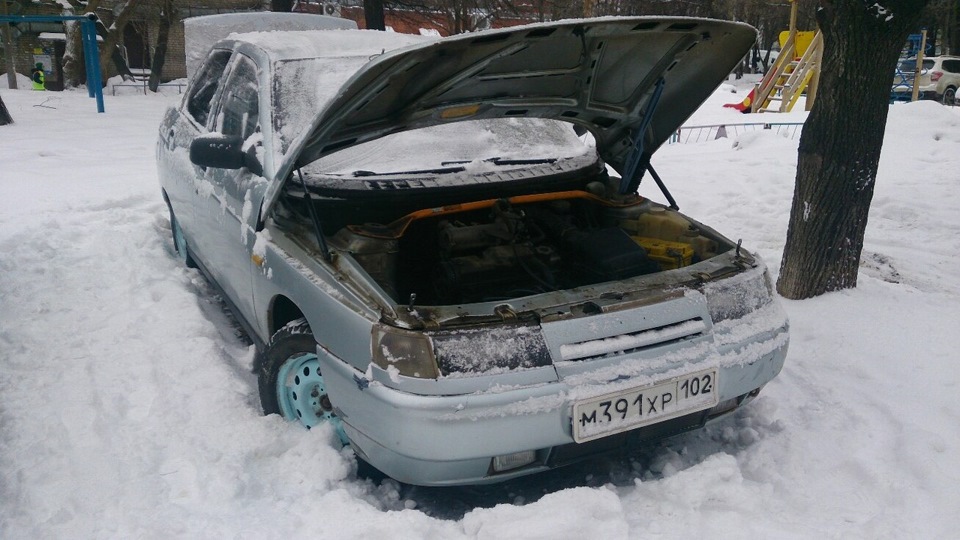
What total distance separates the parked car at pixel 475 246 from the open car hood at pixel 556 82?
1 cm

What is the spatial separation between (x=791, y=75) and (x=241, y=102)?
18.7m

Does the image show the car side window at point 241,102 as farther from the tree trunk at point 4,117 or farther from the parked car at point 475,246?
the tree trunk at point 4,117

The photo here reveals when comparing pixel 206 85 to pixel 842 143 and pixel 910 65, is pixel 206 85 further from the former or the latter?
pixel 910 65

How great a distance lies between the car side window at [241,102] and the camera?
375cm

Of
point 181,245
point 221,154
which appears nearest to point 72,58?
point 181,245

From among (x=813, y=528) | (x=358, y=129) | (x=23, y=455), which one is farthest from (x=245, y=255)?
(x=813, y=528)

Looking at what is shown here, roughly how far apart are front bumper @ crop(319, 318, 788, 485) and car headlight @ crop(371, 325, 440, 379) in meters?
0.07

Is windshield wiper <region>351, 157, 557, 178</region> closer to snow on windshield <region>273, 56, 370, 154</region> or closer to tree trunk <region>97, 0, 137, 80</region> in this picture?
snow on windshield <region>273, 56, 370, 154</region>

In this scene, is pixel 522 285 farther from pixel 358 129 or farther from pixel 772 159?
pixel 772 159

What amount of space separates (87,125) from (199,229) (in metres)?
10.0

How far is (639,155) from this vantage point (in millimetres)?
3896

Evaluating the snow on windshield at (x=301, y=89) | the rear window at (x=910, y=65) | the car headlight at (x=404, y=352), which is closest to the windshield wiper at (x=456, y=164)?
the snow on windshield at (x=301, y=89)

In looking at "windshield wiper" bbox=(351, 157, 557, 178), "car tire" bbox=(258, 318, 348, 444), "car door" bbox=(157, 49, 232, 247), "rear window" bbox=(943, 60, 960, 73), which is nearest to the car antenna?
"car tire" bbox=(258, 318, 348, 444)

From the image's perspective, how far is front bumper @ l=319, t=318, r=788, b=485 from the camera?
2469 millimetres
